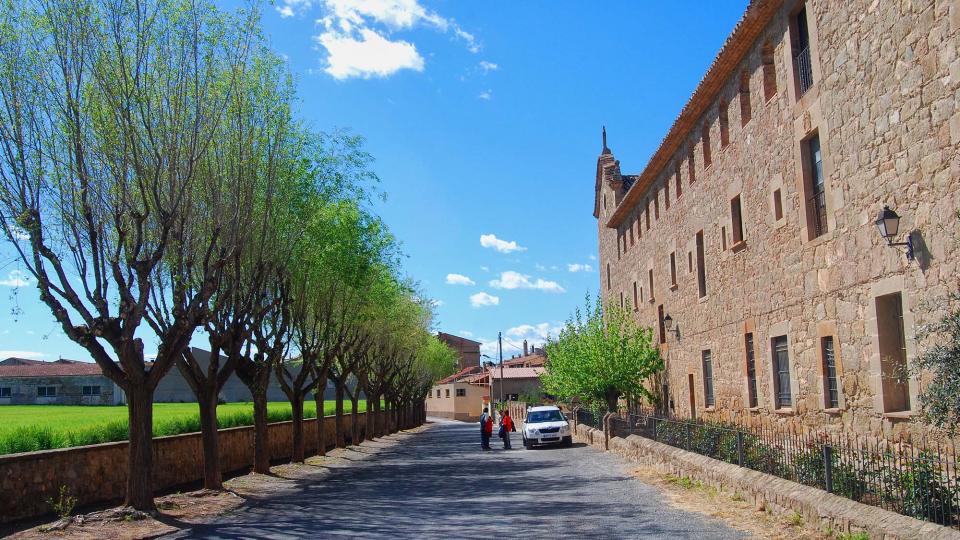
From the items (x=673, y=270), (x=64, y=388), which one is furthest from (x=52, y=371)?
(x=673, y=270)

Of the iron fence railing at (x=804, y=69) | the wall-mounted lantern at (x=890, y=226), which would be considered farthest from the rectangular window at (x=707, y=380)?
the wall-mounted lantern at (x=890, y=226)

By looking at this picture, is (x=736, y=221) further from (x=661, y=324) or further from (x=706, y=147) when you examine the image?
(x=661, y=324)

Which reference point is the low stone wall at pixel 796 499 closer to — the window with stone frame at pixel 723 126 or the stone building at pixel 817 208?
the stone building at pixel 817 208

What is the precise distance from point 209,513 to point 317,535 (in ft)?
13.8

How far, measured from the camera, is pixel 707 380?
81.3 ft

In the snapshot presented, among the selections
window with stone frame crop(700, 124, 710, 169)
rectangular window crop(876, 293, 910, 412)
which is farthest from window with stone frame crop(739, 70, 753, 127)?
rectangular window crop(876, 293, 910, 412)

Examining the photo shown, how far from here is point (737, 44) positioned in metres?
19.3

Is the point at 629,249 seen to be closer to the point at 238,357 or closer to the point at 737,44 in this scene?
the point at 737,44

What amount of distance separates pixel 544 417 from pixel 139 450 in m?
21.9

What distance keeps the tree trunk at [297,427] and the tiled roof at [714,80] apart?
14.5m

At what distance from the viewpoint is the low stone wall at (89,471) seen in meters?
12.7

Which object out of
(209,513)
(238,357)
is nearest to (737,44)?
(238,357)

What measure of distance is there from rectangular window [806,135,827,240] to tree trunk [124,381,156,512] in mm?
12708

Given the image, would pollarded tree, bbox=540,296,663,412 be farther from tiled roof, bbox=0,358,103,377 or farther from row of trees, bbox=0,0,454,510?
tiled roof, bbox=0,358,103,377
